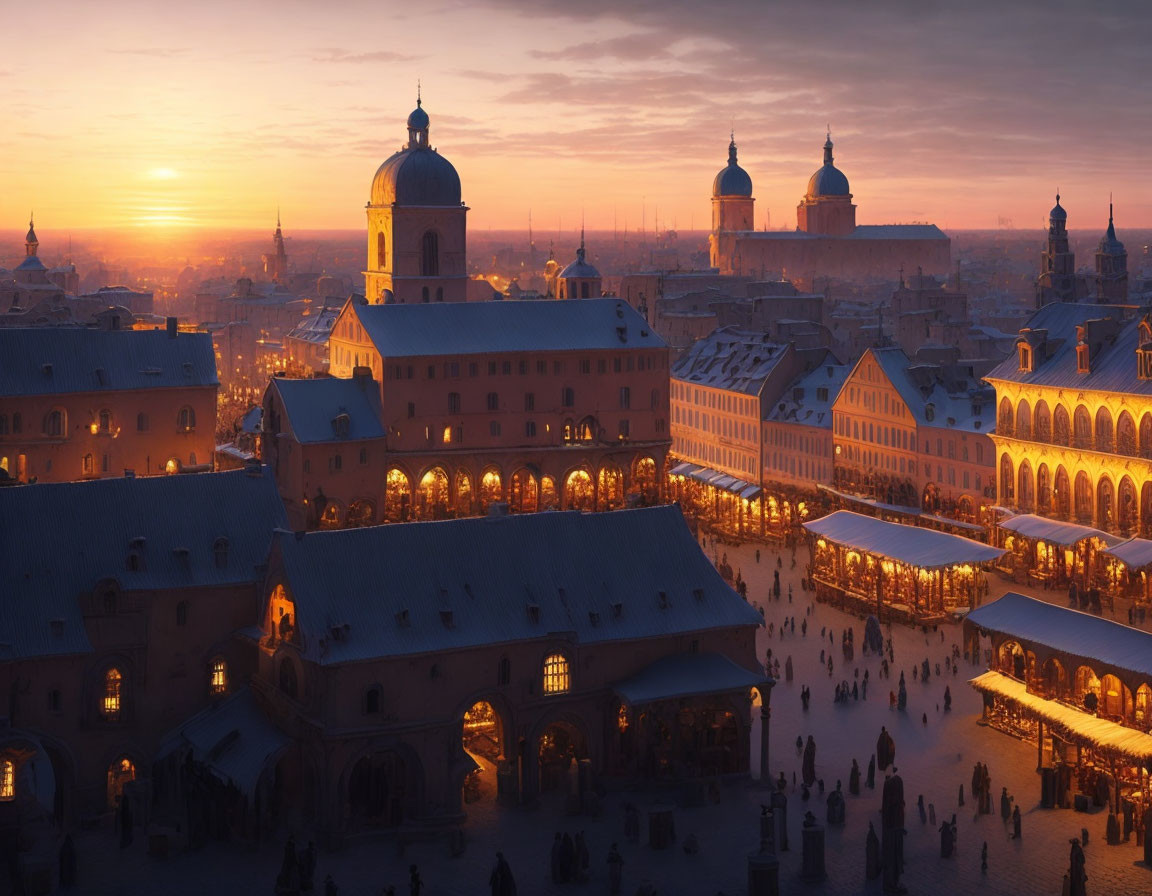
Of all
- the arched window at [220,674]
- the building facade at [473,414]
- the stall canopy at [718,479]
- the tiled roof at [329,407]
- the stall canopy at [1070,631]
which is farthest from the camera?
the stall canopy at [718,479]

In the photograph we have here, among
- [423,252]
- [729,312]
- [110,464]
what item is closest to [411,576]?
[110,464]

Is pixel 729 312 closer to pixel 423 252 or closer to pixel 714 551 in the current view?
pixel 423 252

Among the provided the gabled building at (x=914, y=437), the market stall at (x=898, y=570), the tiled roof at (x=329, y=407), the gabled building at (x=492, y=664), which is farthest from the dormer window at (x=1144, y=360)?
the tiled roof at (x=329, y=407)

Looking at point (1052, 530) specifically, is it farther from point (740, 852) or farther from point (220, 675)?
point (220, 675)

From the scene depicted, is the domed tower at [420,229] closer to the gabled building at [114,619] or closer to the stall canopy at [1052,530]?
the stall canopy at [1052,530]

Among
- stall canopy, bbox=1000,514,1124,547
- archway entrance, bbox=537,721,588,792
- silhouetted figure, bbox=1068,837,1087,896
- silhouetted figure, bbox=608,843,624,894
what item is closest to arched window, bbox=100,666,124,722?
archway entrance, bbox=537,721,588,792

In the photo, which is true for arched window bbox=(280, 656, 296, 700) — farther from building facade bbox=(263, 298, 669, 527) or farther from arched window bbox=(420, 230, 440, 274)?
arched window bbox=(420, 230, 440, 274)
